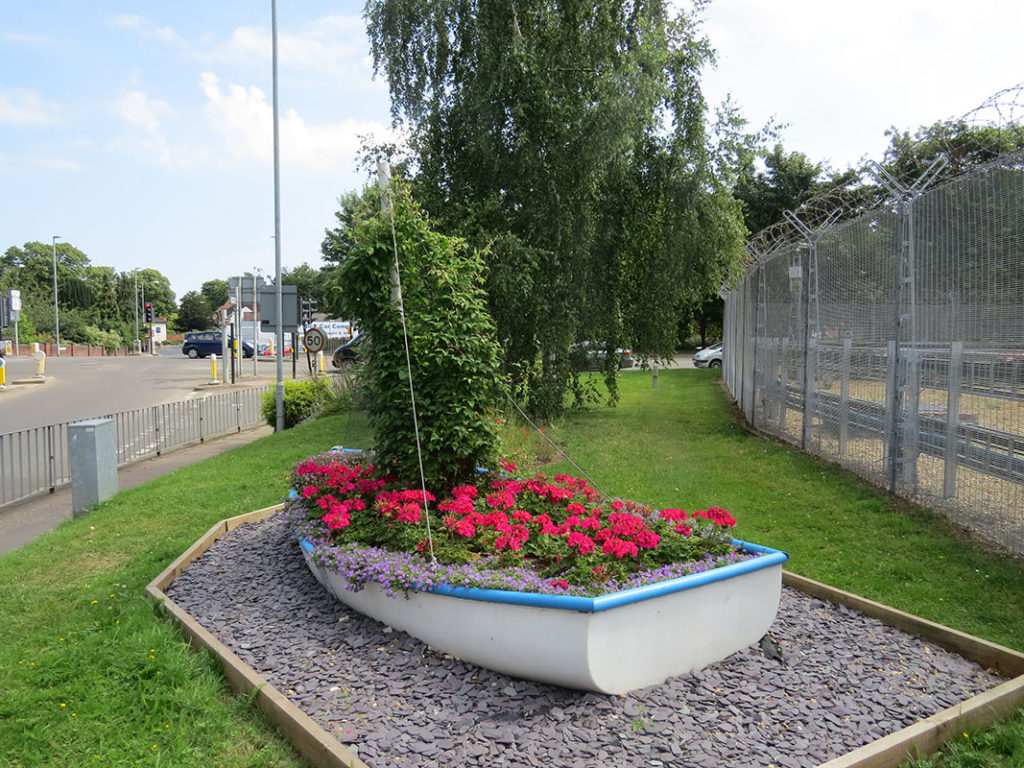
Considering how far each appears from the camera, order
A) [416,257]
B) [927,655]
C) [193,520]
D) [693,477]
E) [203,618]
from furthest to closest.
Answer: [693,477]
[193,520]
[416,257]
[203,618]
[927,655]

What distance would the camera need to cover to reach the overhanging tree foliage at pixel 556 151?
1204 cm

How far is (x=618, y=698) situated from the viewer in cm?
331

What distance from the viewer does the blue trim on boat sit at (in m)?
3.23

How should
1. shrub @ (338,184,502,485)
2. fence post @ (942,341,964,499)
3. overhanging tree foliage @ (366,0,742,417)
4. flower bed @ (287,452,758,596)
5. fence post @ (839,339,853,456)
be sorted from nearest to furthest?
flower bed @ (287,452,758,596), shrub @ (338,184,502,485), fence post @ (942,341,964,499), fence post @ (839,339,853,456), overhanging tree foliage @ (366,0,742,417)

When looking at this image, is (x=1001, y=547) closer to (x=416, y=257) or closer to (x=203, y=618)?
(x=416, y=257)

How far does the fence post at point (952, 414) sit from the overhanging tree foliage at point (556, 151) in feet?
22.8

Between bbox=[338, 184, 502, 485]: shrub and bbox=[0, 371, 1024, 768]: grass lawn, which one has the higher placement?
bbox=[338, 184, 502, 485]: shrub

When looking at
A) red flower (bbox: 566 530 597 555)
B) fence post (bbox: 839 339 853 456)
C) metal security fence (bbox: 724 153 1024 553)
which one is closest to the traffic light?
metal security fence (bbox: 724 153 1024 553)

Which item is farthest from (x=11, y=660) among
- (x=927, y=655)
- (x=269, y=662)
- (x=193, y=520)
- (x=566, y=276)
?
(x=566, y=276)

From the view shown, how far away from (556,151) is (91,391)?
18.9 m

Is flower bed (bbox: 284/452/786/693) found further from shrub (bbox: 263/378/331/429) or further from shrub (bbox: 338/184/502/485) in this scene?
shrub (bbox: 263/378/331/429)

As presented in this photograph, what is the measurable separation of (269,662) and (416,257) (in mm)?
2792

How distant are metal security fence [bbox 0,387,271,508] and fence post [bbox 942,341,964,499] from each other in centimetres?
931

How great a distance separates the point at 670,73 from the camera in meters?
12.8
